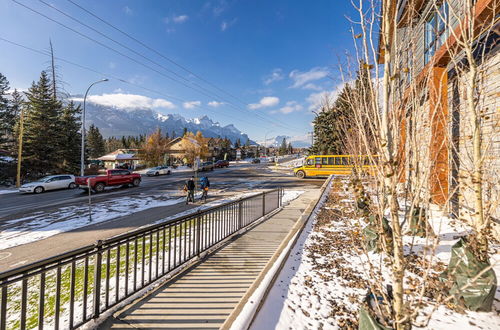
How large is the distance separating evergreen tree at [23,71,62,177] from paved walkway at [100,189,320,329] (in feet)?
109

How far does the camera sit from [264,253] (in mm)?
4391

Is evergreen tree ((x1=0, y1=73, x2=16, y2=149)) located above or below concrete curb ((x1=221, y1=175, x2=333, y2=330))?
above

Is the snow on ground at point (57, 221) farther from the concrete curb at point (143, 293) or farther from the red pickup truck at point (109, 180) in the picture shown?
the concrete curb at point (143, 293)

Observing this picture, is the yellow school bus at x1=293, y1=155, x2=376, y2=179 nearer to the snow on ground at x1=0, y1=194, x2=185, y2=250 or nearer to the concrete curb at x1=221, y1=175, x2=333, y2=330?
the snow on ground at x1=0, y1=194, x2=185, y2=250

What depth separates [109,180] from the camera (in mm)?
16750

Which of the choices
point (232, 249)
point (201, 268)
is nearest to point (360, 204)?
point (232, 249)

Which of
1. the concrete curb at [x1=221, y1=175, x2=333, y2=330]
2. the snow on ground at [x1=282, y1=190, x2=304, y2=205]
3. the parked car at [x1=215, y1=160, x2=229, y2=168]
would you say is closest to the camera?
the concrete curb at [x1=221, y1=175, x2=333, y2=330]

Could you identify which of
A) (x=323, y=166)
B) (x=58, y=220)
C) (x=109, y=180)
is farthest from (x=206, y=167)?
(x=58, y=220)

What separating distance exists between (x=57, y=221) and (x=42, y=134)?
25.6m

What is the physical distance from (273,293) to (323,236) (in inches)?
116

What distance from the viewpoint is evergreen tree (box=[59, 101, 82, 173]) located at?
26.2 meters

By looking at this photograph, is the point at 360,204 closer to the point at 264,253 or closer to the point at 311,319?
the point at 264,253

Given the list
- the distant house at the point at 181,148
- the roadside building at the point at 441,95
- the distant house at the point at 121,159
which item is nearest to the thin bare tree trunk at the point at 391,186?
the roadside building at the point at 441,95

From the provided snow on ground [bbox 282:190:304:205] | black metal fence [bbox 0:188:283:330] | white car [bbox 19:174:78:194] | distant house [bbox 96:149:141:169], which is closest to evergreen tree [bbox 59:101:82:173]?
distant house [bbox 96:149:141:169]
